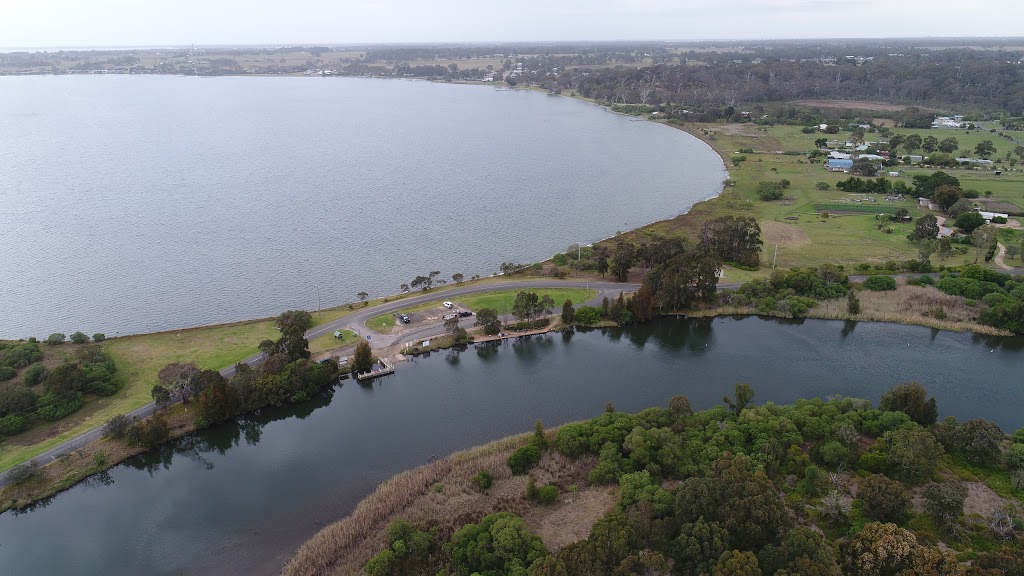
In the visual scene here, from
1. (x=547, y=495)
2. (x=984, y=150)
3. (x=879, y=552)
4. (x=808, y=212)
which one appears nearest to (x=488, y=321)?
(x=547, y=495)

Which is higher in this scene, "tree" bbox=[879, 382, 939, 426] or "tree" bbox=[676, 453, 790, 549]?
"tree" bbox=[676, 453, 790, 549]


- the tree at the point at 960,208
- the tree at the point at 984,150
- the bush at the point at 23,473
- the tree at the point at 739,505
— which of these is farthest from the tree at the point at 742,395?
the tree at the point at 984,150

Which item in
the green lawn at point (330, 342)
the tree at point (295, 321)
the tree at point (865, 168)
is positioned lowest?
the green lawn at point (330, 342)

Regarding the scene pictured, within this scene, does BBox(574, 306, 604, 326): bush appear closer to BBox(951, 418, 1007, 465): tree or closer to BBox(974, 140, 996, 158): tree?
BBox(951, 418, 1007, 465): tree

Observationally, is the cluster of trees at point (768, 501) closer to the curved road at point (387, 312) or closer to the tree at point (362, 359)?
the tree at point (362, 359)

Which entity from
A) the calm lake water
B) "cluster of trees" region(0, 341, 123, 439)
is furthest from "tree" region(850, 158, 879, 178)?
"cluster of trees" region(0, 341, 123, 439)

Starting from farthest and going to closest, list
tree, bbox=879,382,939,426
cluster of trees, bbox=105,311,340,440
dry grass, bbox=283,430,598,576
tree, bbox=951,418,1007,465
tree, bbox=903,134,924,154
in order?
tree, bbox=903,134,924,154, cluster of trees, bbox=105,311,340,440, tree, bbox=879,382,939,426, tree, bbox=951,418,1007,465, dry grass, bbox=283,430,598,576
